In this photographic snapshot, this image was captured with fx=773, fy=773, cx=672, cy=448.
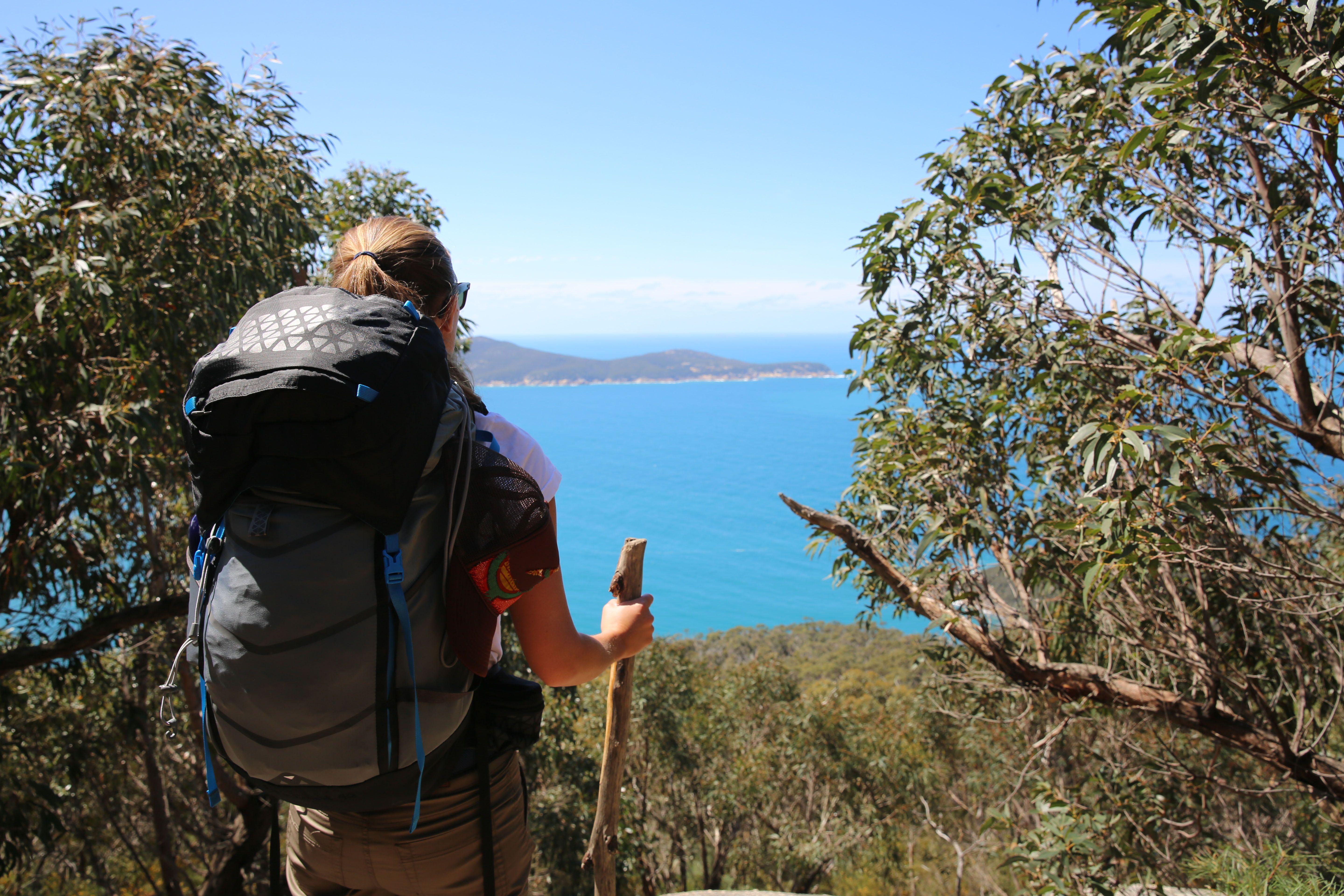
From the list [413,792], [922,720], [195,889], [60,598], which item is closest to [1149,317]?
[413,792]

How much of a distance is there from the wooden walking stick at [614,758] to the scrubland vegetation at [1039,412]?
102 cm

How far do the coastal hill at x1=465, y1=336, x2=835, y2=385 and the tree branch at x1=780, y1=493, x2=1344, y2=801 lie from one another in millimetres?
47377

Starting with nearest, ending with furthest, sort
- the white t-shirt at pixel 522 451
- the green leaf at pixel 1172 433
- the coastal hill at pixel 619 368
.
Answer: the white t-shirt at pixel 522 451, the green leaf at pixel 1172 433, the coastal hill at pixel 619 368

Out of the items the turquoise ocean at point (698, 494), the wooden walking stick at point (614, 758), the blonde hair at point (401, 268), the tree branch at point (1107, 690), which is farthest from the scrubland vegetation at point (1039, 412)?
the turquoise ocean at point (698, 494)

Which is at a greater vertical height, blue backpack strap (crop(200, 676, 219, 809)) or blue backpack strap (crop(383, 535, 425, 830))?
blue backpack strap (crop(383, 535, 425, 830))

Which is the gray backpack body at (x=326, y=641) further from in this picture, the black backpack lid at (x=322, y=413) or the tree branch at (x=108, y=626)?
the tree branch at (x=108, y=626)

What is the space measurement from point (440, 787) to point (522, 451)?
416 millimetres

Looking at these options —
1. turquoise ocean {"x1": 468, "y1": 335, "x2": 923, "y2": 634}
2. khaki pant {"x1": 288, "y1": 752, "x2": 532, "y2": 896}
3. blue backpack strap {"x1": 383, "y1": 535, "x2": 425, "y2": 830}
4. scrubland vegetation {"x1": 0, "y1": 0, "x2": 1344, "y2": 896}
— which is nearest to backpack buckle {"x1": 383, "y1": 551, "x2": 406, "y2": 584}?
blue backpack strap {"x1": 383, "y1": 535, "x2": 425, "y2": 830}

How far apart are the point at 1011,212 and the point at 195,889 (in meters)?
7.65

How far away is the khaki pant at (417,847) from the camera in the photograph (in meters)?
0.91

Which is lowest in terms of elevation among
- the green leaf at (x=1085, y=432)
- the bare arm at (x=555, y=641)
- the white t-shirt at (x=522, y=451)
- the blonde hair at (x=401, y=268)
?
the bare arm at (x=555, y=641)

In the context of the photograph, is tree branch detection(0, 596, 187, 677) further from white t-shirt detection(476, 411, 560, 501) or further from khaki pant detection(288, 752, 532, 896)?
white t-shirt detection(476, 411, 560, 501)

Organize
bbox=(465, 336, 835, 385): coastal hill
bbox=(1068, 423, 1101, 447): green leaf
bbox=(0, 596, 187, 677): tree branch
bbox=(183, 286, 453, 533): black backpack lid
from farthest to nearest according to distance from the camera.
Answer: bbox=(465, 336, 835, 385): coastal hill < bbox=(0, 596, 187, 677): tree branch < bbox=(1068, 423, 1101, 447): green leaf < bbox=(183, 286, 453, 533): black backpack lid

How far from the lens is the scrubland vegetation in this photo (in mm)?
2115
